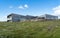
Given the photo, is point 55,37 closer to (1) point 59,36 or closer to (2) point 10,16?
(1) point 59,36

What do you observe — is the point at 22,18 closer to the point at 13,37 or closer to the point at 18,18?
the point at 18,18

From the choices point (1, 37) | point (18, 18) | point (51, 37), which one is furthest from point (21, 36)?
point (18, 18)

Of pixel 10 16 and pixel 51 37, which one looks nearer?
pixel 51 37

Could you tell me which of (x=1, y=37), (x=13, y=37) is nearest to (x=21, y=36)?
(x=13, y=37)

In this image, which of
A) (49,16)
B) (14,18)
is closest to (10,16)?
(14,18)

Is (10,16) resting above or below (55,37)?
above

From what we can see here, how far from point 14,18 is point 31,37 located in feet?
130

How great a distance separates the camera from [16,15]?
58.3m

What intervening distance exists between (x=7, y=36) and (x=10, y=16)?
4072 centimetres

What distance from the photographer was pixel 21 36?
19891mm

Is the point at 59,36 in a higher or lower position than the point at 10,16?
lower

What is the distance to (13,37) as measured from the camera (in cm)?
1958

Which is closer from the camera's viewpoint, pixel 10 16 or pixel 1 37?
pixel 1 37

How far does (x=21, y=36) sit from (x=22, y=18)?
39770 millimetres
